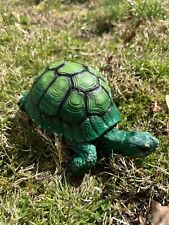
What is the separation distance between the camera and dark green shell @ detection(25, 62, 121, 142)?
136 inches

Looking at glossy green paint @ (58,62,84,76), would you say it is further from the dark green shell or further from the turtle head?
the turtle head

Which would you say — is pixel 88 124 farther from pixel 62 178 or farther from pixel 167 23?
pixel 167 23

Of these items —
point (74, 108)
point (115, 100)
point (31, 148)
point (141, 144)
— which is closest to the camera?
point (141, 144)

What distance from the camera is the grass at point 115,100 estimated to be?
10.8 feet

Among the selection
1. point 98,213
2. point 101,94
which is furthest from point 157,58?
point 98,213

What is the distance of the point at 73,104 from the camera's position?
346 cm

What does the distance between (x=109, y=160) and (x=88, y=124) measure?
33 cm

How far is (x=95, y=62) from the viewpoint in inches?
183


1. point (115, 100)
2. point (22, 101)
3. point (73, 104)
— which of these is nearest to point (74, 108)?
point (73, 104)

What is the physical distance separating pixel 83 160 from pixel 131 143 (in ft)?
1.16

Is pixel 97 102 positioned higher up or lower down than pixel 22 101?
higher up

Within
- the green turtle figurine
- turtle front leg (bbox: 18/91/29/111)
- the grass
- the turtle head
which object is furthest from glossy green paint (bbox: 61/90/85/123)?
turtle front leg (bbox: 18/91/29/111)

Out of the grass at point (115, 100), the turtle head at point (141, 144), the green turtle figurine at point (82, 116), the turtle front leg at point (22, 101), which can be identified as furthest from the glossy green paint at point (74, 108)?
the turtle front leg at point (22, 101)

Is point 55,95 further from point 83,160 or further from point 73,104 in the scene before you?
point 83,160
